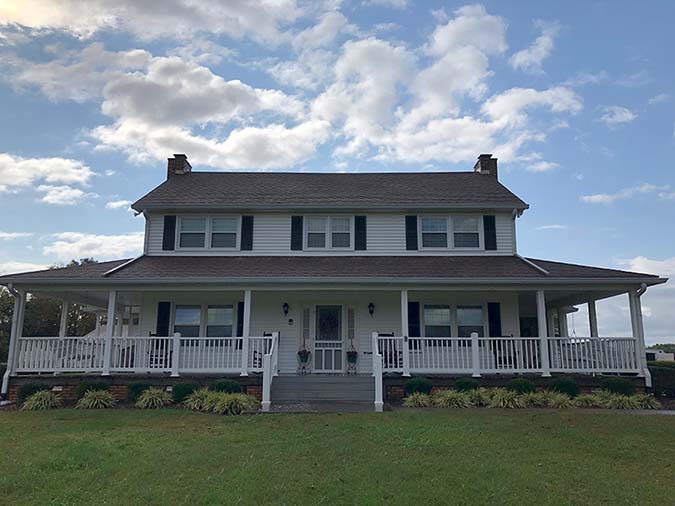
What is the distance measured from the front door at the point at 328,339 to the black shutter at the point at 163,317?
430cm

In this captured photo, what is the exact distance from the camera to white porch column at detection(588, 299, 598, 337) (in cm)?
1484

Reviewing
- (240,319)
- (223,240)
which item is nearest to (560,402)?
(240,319)

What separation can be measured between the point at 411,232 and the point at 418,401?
223 inches

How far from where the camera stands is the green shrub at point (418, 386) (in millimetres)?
11945

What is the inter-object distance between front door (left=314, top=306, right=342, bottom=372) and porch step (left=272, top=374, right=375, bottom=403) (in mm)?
1393

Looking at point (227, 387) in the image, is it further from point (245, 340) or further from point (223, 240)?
point (223, 240)

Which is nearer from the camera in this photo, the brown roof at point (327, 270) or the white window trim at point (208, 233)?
the brown roof at point (327, 270)

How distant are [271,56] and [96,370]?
32.9ft

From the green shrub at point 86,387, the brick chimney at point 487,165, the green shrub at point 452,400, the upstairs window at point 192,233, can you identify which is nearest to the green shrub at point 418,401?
the green shrub at point 452,400

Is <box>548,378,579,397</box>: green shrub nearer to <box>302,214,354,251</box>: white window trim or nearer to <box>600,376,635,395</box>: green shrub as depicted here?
<box>600,376,635,395</box>: green shrub

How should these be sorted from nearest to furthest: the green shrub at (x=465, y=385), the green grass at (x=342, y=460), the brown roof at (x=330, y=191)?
the green grass at (x=342, y=460) → the green shrub at (x=465, y=385) → the brown roof at (x=330, y=191)

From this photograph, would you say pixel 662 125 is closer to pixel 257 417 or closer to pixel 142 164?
pixel 257 417

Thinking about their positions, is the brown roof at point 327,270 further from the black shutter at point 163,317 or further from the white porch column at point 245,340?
the black shutter at point 163,317

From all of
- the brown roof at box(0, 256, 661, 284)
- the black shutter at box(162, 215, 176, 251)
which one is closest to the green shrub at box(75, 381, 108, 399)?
the brown roof at box(0, 256, 661, 284)
